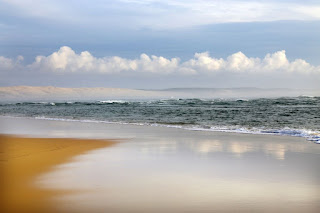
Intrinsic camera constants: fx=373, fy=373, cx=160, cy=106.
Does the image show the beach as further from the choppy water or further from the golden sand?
the choppy water

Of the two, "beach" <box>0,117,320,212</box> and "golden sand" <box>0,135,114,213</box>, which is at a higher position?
"beach" <box>0,117,320,212</box>

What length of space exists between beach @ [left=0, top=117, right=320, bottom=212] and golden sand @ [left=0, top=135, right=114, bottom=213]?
0.08ft

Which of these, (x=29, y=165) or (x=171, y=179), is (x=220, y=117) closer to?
(x=29, y=165)

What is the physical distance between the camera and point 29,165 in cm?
920

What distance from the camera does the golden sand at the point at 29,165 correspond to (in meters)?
5.91

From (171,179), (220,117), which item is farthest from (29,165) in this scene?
(220,117)

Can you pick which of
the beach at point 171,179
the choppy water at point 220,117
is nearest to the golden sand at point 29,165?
the beach at point 171,179

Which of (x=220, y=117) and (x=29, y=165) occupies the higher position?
(x=220, y=117)

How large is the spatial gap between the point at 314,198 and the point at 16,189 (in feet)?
17.1

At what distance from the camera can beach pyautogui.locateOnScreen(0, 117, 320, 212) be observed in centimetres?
585

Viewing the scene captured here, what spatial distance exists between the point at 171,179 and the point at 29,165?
3816 millimetres

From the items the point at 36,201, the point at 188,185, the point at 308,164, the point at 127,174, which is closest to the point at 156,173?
the point at 127,174

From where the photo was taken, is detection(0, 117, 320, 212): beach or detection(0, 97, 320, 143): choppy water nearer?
detection(0, 117, 320, 212): beach

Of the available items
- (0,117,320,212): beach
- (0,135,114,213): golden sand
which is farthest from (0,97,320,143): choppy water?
(0,135,114,213): golden sand
